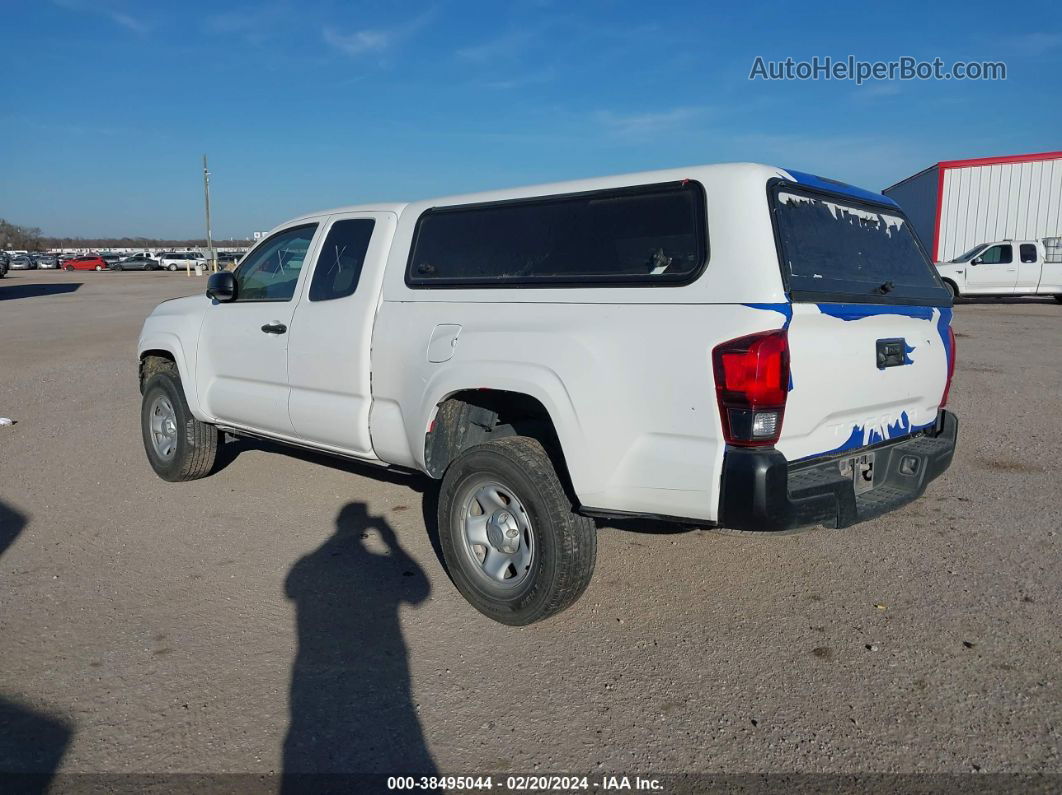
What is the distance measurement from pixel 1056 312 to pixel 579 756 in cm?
2212

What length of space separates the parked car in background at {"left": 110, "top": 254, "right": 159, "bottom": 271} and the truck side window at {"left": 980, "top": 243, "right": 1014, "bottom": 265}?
59.7 metres

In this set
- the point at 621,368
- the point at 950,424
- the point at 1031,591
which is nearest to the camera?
the point at 621,368

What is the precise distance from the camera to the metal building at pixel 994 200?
2627 cm

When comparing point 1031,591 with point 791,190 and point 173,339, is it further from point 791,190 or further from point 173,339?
point 173,339

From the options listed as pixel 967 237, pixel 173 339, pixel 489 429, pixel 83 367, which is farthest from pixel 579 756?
pixel 967 237

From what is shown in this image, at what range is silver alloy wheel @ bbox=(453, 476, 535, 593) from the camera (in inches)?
151

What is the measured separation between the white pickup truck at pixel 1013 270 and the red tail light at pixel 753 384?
71.2 ft

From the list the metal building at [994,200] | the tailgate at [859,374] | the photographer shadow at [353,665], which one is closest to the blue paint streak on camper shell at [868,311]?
the tailgate at [859,374]

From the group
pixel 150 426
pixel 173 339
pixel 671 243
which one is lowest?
pixel 150 426

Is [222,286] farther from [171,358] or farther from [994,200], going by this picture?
[994,200]

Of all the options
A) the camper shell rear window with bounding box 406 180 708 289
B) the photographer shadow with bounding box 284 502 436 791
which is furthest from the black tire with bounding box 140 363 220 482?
the camper shell rear window with bounding box 406 180 708 289

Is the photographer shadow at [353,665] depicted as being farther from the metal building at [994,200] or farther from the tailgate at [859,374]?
the metal building at [994,200]

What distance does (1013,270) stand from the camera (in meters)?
22.3

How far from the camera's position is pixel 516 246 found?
4055mm
